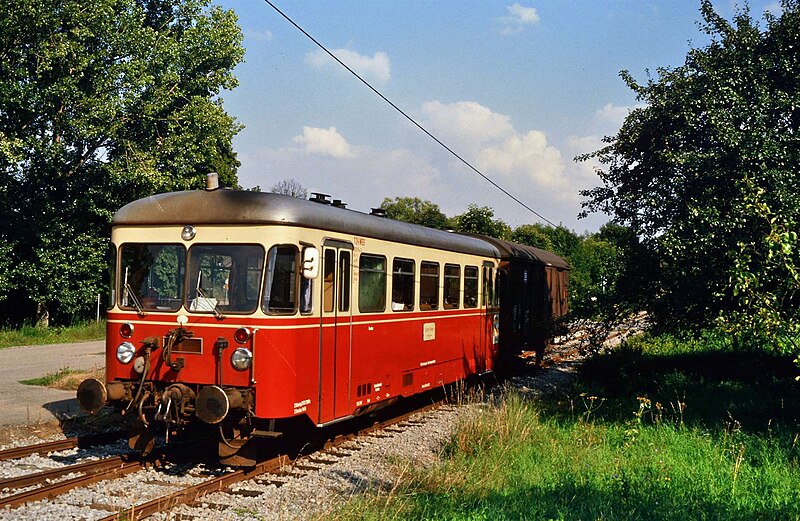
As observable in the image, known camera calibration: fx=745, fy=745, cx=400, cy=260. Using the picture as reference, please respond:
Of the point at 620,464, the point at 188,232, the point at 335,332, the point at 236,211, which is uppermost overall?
the point at 236,211

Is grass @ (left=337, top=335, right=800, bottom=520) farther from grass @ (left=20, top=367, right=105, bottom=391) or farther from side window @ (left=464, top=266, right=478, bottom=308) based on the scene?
grass @ (left=20, top=367, right=105, bottom=391)

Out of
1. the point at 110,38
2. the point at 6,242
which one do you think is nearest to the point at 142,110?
the point at 110,38

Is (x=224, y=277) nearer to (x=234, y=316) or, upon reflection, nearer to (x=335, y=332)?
(x=234, y=316)

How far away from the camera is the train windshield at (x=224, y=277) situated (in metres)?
8.28

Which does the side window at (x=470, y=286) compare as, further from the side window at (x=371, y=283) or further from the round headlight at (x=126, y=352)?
the round headlight at (x=126, y=352)

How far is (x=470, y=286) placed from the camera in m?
14.2

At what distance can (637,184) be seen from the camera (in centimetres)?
1415

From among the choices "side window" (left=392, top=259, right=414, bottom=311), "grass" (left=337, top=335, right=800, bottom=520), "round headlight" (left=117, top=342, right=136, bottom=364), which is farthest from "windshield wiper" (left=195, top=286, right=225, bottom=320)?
"side window" (left=392, top=259, right=414, bottom=311)

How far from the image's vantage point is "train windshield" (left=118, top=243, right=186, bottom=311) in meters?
8.66

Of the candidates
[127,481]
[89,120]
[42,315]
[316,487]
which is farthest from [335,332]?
[42,315]

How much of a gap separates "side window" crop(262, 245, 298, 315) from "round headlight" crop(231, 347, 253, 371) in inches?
19.3

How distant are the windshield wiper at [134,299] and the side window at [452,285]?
566cm

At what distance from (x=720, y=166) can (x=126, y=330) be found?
8.68 metres

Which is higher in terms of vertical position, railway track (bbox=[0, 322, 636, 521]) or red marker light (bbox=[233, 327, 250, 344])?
red marker light (bbox=[233, 327, 250, 344])
